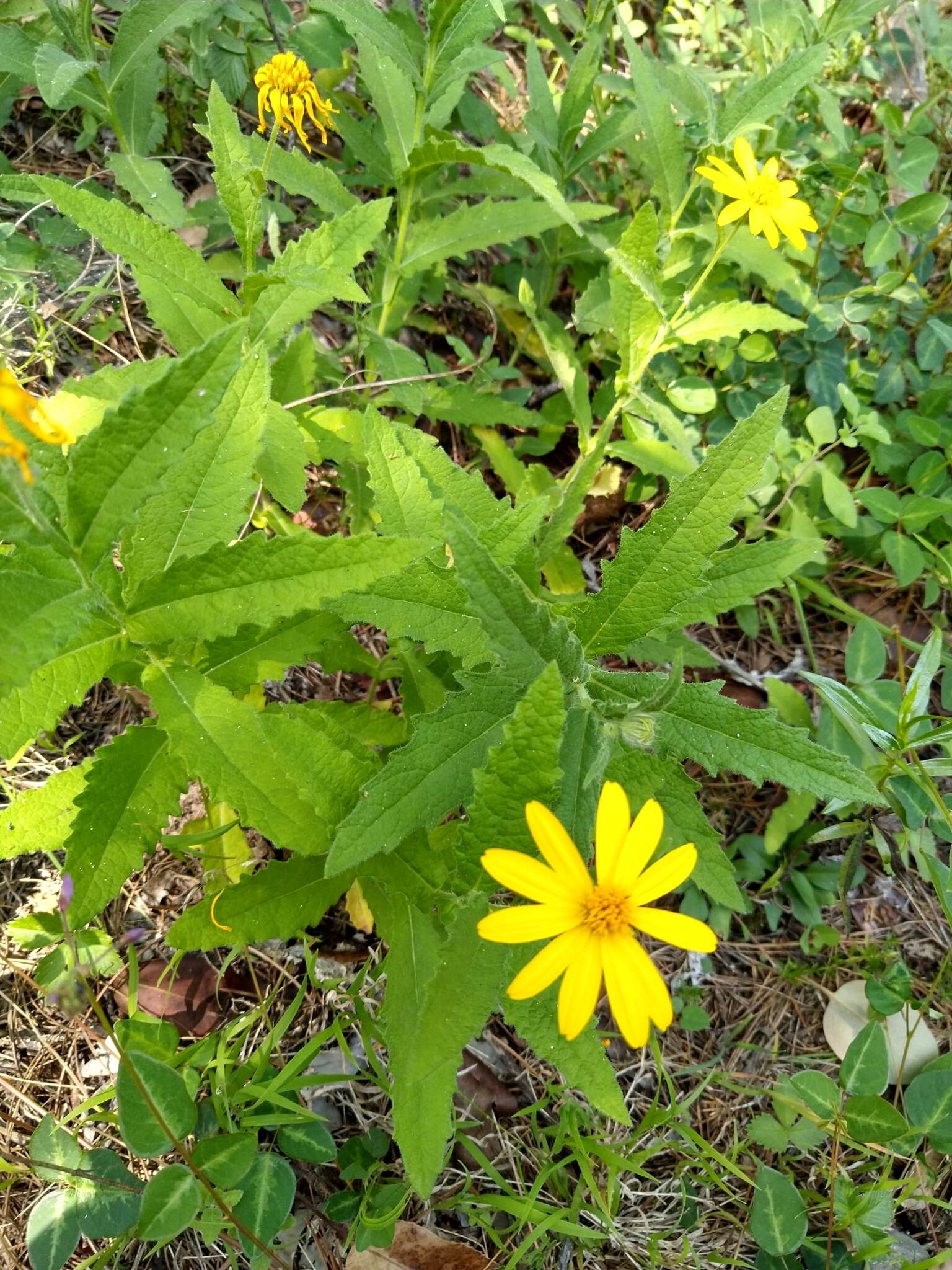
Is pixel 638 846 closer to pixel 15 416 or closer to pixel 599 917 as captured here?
pixel 599 917

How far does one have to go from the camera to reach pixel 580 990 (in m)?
1.35

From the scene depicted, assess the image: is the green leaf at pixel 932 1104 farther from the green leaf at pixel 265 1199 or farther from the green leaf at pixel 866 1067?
the green leaf at pixel 265 1199

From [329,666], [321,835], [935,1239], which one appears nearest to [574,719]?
[321,835]

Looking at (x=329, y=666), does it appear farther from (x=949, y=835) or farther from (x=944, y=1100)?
(x=944, y=1100)

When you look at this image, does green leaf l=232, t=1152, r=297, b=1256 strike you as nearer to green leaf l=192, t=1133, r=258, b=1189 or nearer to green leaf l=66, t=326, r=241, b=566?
green leaf l=192, t=1133, r=258, b=1189

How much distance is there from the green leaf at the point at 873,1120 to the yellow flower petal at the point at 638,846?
1.31 meters

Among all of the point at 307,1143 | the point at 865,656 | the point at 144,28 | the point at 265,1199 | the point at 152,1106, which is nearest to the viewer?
the point at 152,1106

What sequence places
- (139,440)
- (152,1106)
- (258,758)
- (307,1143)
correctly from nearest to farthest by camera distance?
(139,440), (258,758), (152,1106), (307,1143)

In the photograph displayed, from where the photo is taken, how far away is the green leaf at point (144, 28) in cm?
249

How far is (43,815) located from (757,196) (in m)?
2.27

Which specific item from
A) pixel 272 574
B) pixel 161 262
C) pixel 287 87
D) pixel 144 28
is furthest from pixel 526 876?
pixel 144 28

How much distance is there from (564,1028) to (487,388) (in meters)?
2.25

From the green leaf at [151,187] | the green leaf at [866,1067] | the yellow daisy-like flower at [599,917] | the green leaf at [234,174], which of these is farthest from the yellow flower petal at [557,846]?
the green leaf at [151,187]

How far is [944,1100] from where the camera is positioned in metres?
2.28
